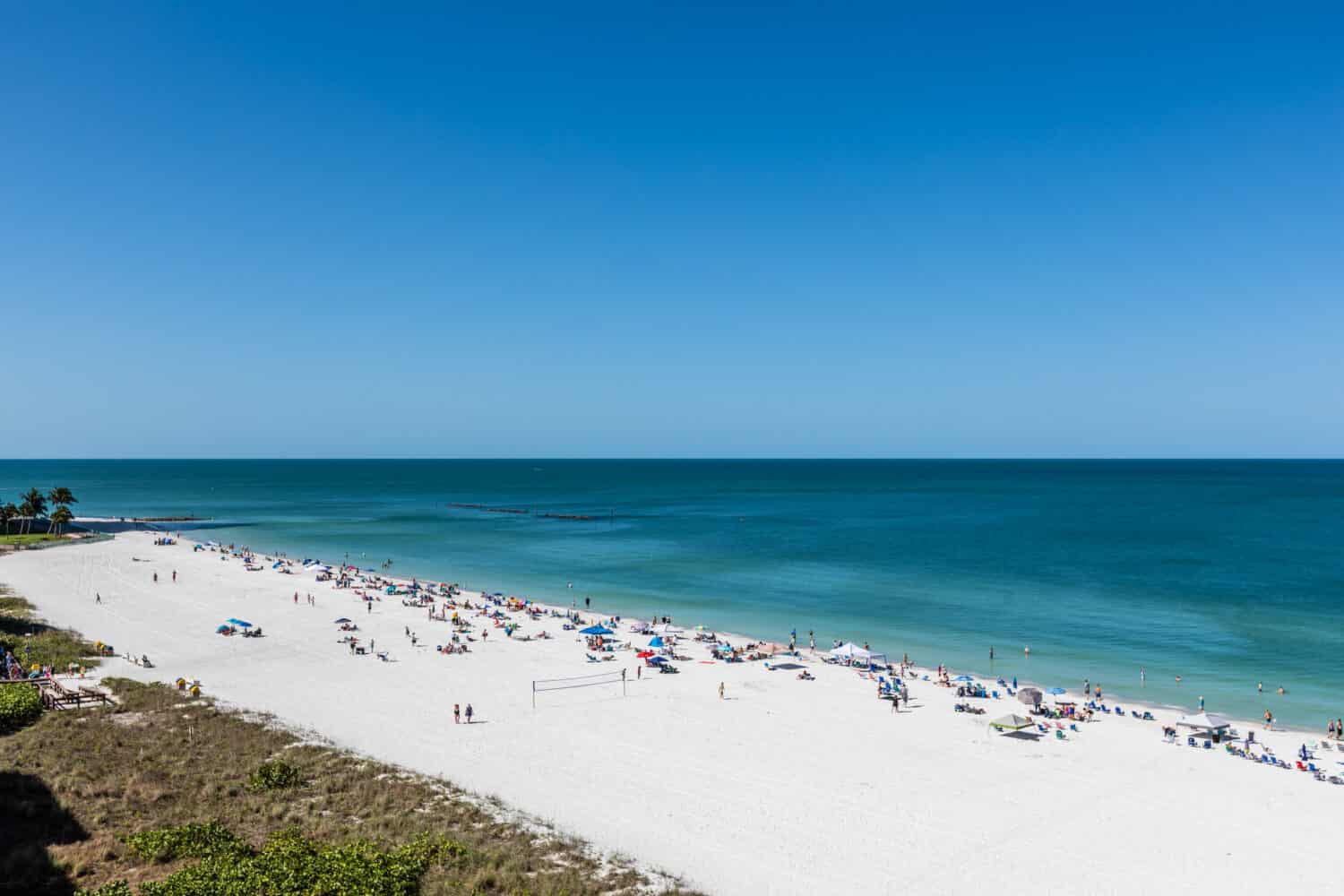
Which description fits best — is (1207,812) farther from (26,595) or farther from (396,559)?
(396,559)

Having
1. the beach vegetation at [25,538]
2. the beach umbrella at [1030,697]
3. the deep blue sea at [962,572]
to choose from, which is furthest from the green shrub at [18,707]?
the beach vegetation at [25,538]

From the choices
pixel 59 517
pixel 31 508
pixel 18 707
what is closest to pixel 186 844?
pixel 18 707

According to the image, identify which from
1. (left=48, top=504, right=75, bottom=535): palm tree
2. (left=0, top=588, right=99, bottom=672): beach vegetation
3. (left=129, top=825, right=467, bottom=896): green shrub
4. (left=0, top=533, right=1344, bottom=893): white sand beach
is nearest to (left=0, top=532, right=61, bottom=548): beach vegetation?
(left=48, top=504, right=75, bottom=535): palm tree

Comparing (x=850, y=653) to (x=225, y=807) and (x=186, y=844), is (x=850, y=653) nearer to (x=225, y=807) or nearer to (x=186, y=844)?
(x=225, y=807)

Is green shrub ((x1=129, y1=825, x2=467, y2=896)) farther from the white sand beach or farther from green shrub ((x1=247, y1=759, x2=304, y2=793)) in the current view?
the white sand beach

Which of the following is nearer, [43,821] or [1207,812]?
[43,821]

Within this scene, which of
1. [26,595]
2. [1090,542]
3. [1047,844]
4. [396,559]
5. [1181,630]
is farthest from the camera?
[1090,542]

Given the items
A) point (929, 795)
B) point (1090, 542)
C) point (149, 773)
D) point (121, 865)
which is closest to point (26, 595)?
point (149, 773)
